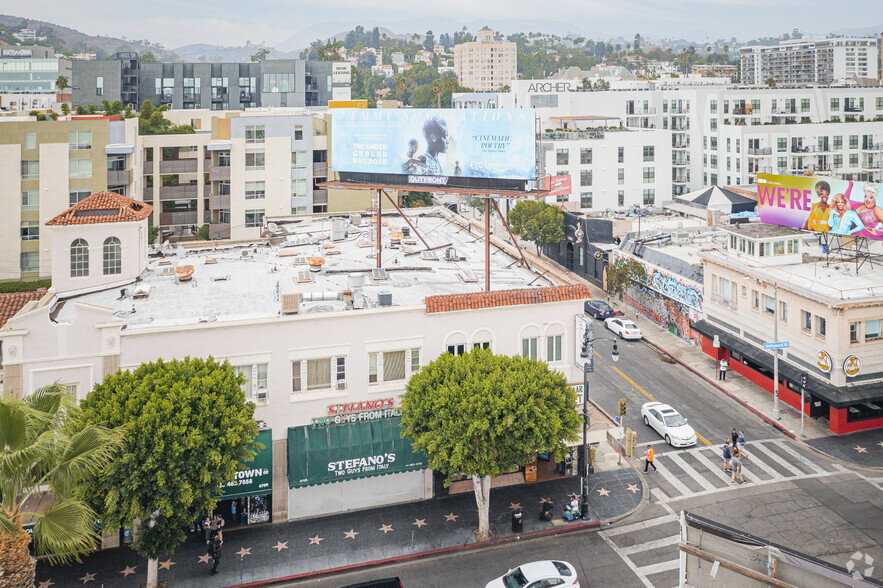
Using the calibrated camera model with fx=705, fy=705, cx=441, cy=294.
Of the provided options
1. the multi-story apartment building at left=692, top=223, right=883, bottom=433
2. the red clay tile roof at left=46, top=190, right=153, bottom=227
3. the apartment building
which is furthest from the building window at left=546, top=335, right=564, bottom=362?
the apartment building

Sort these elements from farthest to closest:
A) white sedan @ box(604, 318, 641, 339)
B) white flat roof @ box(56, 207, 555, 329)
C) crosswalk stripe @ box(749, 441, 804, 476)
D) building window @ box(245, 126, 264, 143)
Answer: building window @ box(245, 126, 264, 143)
white sedan @ box(604, 318, 641, 339)
crosswalk stripe @ box(749, 441, 804, 476)
white flat roof @ box(56, 207, 555, 329)

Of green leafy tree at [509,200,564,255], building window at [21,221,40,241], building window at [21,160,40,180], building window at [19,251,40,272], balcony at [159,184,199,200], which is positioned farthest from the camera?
balcony at [159,184,199,200]

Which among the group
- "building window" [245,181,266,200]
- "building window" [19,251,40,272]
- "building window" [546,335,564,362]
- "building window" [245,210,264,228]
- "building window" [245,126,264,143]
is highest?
"building window" [245,126,264,143]

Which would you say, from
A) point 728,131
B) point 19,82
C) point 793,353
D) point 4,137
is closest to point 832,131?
point 728,131

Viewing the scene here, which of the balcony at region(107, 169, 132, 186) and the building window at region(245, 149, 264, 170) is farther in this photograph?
the building window at region(245, 149, 264, 170)

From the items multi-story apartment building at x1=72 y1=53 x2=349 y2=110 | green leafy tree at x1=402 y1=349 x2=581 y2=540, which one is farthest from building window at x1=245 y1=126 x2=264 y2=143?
multi-story apartment building at x1=72 y1=53 x2=349 y2=110

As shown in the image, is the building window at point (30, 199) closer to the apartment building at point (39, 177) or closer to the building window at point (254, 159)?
the apartment building at point (39, 177)

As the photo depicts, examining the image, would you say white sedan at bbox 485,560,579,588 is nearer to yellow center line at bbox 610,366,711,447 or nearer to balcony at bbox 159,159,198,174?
yellow center line at bbox 610,366,711,447

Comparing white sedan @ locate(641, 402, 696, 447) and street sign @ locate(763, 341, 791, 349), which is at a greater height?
street sign @ locate(763, 341, 791, 349)
